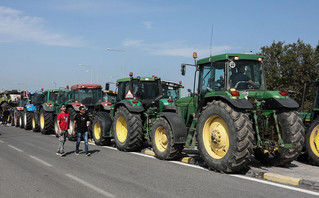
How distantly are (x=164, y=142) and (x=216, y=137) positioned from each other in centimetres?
242

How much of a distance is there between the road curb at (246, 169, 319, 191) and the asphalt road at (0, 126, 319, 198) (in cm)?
33

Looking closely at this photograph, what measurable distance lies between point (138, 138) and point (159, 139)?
1472 mm

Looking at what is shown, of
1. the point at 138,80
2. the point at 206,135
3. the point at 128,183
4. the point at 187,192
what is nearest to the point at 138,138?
the point at 138,80

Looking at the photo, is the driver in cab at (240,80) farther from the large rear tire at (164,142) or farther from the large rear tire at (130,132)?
the large rear tire at (130,132)

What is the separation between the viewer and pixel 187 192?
6363 mm

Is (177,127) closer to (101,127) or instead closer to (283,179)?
(283,179)

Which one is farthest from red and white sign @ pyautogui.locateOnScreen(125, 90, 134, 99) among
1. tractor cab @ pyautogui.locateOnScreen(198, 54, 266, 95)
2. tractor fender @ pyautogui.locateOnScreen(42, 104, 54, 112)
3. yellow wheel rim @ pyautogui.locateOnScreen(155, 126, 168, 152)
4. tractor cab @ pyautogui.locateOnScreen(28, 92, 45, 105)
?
tractor cab @ pyautogui.locateOnScreen(28, 92, 45, 105)

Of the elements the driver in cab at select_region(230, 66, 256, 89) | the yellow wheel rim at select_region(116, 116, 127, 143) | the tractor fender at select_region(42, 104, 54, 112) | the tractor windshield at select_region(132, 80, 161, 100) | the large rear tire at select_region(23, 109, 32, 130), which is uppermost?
the driver in cab at select_region(230, 66, 256, 89)

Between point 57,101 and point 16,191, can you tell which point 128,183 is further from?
point 57,101

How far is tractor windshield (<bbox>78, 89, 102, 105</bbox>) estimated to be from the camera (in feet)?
55.9

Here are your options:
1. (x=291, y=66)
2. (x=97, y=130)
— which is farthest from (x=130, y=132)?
(x=291, y=66)

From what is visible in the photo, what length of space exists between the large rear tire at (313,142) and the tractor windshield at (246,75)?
190 centimetres

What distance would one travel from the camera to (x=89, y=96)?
17.2 m

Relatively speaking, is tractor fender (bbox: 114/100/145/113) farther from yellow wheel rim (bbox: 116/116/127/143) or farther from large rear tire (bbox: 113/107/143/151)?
yellow wheel rim (bbox: 116/116/127/143)
